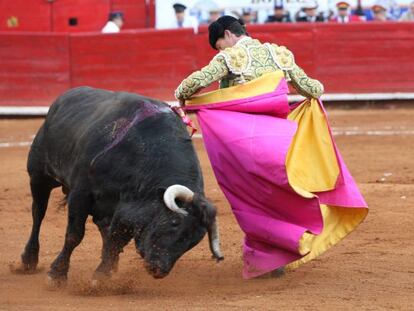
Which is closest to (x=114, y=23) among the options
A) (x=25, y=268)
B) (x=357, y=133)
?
(x=357, y=133)

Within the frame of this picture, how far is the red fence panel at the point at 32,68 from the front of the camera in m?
13.0

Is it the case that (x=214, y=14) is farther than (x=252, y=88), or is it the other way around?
(x=214, y=14)

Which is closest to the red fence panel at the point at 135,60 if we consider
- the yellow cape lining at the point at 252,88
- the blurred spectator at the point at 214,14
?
the blurred spectator at the point at 214,14

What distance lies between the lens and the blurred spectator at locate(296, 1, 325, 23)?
13.6 metres

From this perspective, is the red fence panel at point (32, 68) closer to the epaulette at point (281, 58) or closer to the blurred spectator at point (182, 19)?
the blurred spectator at point (182, 19)

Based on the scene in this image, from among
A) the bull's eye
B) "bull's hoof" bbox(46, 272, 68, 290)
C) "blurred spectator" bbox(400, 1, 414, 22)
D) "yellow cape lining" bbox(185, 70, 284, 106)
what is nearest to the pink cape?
"yellow cape lining" bbox(185, 70, 284, 106)

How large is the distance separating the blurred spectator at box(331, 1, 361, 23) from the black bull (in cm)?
833

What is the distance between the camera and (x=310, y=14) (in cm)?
1364

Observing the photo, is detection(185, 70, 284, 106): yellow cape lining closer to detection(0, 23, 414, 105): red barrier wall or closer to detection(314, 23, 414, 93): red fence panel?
detection(0, 23, 414, 105): red barrier wall

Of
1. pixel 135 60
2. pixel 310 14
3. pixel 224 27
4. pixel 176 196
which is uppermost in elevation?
pixel 224 27

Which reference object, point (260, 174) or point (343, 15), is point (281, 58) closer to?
point (260, 174)

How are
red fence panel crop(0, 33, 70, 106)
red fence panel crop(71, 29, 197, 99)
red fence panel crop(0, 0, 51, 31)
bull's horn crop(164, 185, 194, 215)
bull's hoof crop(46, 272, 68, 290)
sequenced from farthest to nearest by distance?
red fence panel crop(0, 0, 51, 31) < red fence panel crop(71, 29, 197, 99) < red fence panel crop(0, 33, 70, 106) < bull's hoof crop(46, 272, 68, 290) < bull's horn crop(164, 185, 194, 215)

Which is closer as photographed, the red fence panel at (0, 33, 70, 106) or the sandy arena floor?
the sandy arena floor

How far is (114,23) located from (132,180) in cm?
901
